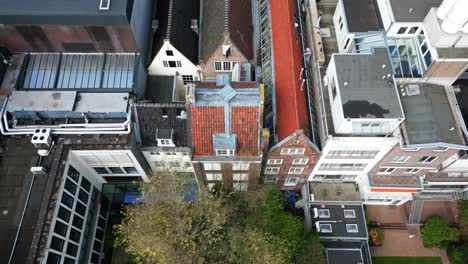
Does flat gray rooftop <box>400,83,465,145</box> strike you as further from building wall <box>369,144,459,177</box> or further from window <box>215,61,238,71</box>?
window <box>215,61,238,71</box>

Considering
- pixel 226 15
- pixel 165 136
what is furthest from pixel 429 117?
pixel 165 136

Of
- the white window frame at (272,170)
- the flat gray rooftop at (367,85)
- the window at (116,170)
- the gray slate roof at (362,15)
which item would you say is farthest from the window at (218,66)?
the window at (116,170)

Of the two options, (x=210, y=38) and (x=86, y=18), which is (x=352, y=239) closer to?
(x=210, y=38)

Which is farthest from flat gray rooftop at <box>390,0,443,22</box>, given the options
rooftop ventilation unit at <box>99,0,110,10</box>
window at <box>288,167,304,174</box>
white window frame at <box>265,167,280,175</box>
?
rooftop ventilation unit at <box>99,0,110,10</box>

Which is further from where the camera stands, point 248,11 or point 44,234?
point 248,11

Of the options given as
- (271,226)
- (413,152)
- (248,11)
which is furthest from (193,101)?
(413,152)
